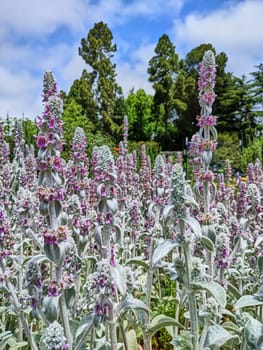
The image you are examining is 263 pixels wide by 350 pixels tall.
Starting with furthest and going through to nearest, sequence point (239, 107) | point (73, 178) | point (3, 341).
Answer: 1. point (239, 107)
2. point (73, 178)
3. point (3, 341)

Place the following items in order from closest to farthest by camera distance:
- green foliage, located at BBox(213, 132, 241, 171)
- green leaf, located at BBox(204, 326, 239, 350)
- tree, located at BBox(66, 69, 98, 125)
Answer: green leaf, located at BBox(204, 326, 239, 350), green foliage, located at BBox(213, 132, 241, 171), tree, located at BBox(66, 69, 98, 125)

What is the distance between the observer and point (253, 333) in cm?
203

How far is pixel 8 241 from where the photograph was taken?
2.61 meters

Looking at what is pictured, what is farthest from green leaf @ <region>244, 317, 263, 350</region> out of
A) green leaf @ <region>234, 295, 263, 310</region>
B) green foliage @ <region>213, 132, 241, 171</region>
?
green foliage @ <region>213, 132, 241, 171</region>

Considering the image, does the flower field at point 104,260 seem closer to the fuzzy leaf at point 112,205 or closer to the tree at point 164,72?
the fuzzy leaf at point 112,205

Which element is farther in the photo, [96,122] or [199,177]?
[96,122]

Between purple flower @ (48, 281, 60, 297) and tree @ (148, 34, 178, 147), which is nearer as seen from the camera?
purple flower @ (48, 281, 60, 297)

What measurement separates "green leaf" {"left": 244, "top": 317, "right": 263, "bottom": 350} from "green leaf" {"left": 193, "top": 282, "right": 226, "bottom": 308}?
0.18 metres

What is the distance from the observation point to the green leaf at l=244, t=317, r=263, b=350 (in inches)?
79.0

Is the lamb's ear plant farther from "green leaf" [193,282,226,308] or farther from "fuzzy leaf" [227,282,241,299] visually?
"fuzzy leaf" [227,282,241,299]

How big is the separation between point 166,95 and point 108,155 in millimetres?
33161

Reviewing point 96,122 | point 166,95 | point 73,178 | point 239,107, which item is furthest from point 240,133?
point 73,178

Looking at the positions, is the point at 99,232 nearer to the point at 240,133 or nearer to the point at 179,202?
the point at 179,202

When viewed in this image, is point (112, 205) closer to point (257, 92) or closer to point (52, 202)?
point (52, 202)
